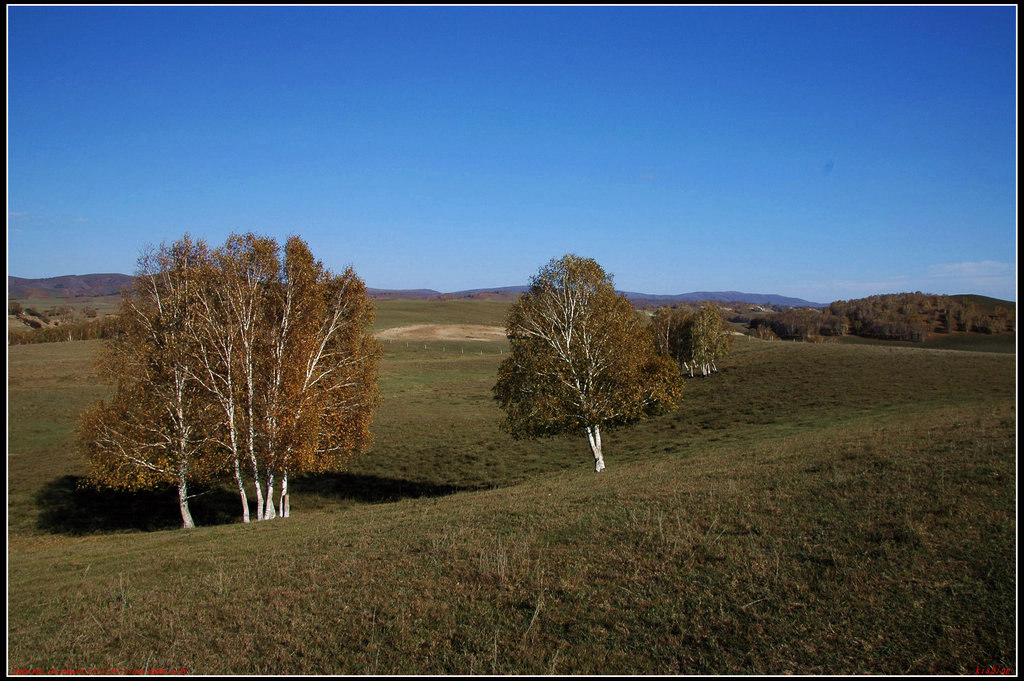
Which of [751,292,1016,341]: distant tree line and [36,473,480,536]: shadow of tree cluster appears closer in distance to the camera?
[36,473,480,536]: shadow of tree cluster

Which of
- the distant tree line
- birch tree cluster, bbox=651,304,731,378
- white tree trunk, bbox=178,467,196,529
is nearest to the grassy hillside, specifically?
white tree trunk, bbox=178,467,196,529

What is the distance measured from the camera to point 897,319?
138m

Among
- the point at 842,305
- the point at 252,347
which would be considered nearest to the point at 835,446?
the point at 252,347

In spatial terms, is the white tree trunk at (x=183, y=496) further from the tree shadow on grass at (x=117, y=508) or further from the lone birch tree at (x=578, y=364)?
the lone birch tree at (x=578, y=364)

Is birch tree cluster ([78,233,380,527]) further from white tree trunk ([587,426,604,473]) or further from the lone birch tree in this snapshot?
white tree trunk ([587,426,604,473])

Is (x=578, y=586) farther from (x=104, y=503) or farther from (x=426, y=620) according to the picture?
(x=104, y=503)

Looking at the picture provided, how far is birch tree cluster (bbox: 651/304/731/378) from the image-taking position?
2931 inches

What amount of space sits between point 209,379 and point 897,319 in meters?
154

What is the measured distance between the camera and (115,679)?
811cm

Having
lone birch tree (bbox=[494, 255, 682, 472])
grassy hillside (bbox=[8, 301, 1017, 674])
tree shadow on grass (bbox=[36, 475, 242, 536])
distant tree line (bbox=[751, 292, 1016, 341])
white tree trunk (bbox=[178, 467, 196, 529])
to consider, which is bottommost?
tree shadow on grass (bbox=[36, 475, 242, 536])

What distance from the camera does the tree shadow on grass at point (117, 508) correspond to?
2658 cm

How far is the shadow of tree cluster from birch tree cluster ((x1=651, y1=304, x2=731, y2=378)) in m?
50.6

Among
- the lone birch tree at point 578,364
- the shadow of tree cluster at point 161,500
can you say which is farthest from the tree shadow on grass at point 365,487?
the lone birch tree at point 578,364

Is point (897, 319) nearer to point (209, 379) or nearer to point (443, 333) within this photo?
point (443, 333)
